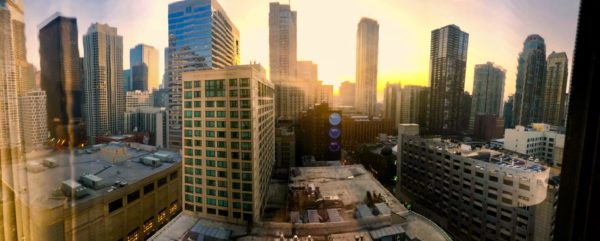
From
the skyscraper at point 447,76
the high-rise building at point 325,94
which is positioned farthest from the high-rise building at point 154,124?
the high-rise building at point 325,94

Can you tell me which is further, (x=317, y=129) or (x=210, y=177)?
(x=317, y=129)

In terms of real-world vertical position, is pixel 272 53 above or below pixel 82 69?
above

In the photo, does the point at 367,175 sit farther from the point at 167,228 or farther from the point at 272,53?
the point at 272,53

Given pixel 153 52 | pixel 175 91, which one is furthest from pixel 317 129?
pixel 153 52

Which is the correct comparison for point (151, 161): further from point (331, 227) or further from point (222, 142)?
point (331, 227)

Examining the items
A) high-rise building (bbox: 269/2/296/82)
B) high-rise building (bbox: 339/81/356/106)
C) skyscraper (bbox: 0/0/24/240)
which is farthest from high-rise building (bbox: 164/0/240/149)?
skyscraper (bbox: 0/0/24/240)

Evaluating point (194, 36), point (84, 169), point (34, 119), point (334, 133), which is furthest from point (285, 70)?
point (34, 119)

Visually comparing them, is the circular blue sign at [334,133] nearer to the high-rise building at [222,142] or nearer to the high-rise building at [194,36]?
the high-rise building at [194,36]
